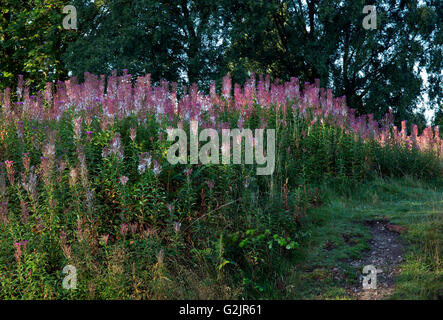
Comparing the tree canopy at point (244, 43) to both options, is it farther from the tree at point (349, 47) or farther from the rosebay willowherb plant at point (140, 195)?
the rosebay willowherb plant at point (140, 195)

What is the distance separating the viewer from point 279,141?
272 inches

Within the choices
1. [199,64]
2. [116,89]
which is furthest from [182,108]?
[199,64]

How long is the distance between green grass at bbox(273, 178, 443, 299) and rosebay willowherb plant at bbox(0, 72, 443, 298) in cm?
26

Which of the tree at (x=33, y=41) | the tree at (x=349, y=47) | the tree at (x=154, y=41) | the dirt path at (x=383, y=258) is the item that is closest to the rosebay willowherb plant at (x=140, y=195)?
the dirt path at (x=383, y=258)

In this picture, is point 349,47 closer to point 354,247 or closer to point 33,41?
point 33,41

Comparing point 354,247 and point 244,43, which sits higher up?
point 244,43

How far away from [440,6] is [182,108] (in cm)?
1720

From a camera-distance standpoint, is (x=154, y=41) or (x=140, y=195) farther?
(x=154, y=41)

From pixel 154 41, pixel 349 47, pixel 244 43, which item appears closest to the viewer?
pixel 154 41

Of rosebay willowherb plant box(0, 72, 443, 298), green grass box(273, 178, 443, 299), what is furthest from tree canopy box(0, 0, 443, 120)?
green grass box(273, 178, 443, 299)

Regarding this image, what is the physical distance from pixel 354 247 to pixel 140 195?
2600 millimetres

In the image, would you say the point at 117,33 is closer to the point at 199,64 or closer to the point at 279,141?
the point at 199,64

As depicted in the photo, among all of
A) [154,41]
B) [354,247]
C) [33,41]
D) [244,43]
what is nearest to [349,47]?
[244,43]

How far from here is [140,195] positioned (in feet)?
15.3
